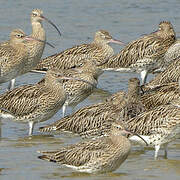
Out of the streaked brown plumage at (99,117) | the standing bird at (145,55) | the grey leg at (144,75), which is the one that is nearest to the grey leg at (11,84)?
the standing bird at (145,55)

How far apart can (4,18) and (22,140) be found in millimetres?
10821

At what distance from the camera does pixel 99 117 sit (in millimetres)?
13656

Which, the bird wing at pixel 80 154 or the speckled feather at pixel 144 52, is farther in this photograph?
the speckled feather at pixel 144 52

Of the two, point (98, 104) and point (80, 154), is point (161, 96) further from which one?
point (80, 154)

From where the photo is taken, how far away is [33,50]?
18812 millimetres

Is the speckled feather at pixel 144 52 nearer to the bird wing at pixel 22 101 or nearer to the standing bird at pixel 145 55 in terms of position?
the standing bird at pixel 145 55

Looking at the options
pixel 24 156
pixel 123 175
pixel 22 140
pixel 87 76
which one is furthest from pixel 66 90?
pixel 123 175

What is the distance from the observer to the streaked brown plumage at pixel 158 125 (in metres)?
12.5

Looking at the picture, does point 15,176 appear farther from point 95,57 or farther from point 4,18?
point 4,18

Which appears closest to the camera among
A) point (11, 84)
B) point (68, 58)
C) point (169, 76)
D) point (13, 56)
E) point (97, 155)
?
point (97, 155)

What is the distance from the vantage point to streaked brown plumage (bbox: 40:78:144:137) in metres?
13.5

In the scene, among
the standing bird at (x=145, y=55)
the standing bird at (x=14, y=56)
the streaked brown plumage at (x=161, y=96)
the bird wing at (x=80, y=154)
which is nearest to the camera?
the bird wing at (x=80, y=154)

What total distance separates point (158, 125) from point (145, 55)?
6.59 meters

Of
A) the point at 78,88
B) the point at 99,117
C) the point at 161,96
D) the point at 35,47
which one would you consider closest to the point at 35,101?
the point at 99,117
